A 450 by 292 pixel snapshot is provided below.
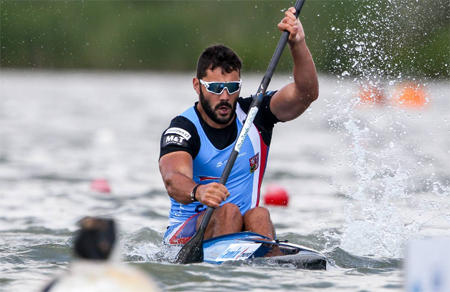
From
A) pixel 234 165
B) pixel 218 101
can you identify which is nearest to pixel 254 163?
pixel 234 165

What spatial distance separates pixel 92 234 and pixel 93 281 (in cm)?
20

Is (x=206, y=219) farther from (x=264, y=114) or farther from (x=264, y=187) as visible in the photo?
(x=264, y=187)

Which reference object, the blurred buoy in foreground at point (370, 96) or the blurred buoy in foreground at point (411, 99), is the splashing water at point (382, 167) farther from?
the blurred buoy in foreground at point (411, 99)

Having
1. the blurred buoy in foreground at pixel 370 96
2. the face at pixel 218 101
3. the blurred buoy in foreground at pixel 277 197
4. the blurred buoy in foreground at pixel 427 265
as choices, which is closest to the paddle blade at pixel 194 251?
the face at pixel 218 101

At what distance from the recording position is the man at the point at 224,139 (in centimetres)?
576

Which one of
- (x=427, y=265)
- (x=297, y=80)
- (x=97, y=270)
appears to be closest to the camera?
(x=97, y=270)

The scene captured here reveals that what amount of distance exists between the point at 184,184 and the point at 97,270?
277 cm

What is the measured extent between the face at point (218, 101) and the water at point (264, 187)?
3.66 feet

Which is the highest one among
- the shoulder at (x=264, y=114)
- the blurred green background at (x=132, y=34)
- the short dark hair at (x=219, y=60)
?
the blurred green background at (x=132, y=34)

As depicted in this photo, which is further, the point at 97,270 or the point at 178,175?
the point at 178,175

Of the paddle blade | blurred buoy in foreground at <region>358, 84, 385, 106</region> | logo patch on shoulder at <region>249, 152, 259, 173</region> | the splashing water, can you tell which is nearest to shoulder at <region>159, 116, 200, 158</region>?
logo patch on shoulder at <region>249, 152, 259, 173</region>

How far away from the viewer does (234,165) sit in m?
6.09

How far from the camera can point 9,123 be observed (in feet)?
69.9

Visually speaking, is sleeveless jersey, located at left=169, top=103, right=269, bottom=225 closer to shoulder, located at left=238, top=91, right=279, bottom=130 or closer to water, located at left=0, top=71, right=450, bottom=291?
shoulder, located at left=238, top=91, right=279, bottom=130
